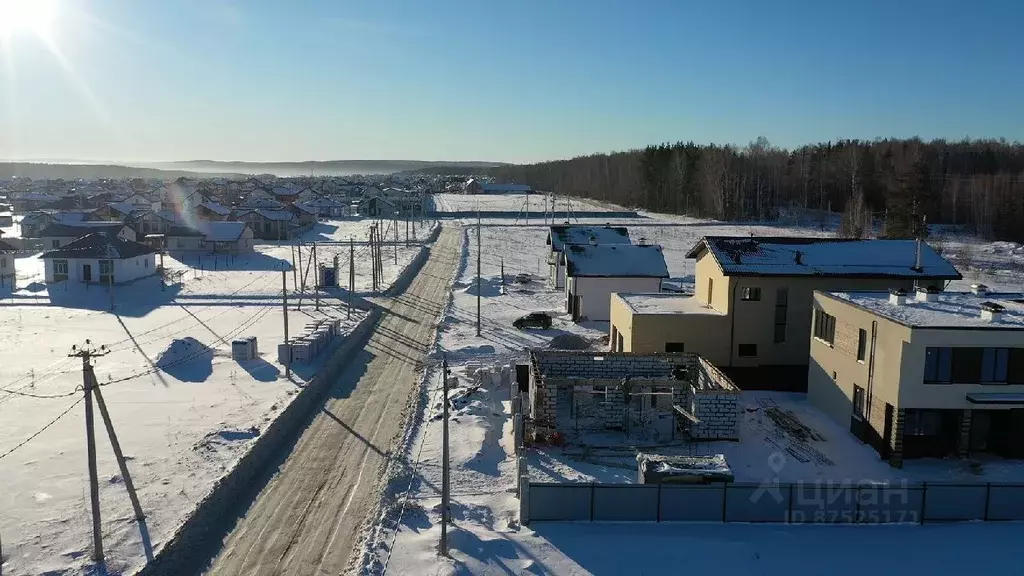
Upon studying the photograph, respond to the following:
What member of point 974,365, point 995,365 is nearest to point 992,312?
point 995,365

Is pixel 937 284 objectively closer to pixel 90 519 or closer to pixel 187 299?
pixel 90 519

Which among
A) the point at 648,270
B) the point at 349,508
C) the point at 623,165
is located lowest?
the point at 349,508

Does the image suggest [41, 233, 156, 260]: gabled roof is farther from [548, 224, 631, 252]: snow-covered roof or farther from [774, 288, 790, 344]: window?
[774, 288, 790, 344]: window

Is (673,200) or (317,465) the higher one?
(673,200)

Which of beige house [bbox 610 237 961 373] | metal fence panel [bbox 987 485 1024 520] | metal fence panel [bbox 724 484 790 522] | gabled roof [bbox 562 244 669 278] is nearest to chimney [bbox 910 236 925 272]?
beige house [bbox 610 237 961 373]

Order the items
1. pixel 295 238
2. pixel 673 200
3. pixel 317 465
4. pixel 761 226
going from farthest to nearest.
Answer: pixel 673 200 < pixel 761 226 < pixel 295 238 < pixel 317 465

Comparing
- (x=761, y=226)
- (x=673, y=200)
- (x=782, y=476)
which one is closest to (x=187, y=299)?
(x=782, y=476)

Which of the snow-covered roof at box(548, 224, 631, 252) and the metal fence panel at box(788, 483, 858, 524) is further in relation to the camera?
the snow-covered roof at box(548, 224, 631, 252)
